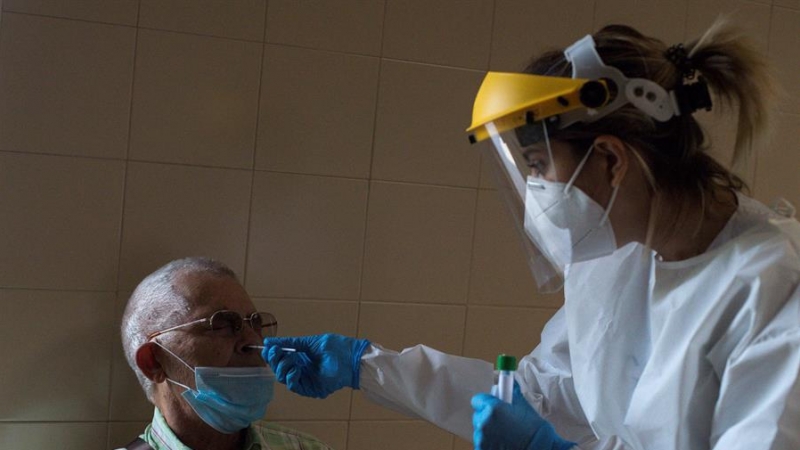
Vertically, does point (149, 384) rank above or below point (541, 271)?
below

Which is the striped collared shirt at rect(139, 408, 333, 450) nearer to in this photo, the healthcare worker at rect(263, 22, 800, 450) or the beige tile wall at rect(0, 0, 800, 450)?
the beige tile wall at rect(0, 0, 800, 450)

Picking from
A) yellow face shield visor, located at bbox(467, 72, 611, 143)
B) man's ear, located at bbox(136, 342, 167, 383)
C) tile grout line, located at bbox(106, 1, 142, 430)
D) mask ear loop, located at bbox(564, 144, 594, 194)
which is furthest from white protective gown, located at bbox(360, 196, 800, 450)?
tile grout line, located at bbox(106, 1, 142, 430)

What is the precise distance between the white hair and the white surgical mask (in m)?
0.83

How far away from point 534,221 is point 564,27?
117 cm

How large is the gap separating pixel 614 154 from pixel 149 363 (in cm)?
112

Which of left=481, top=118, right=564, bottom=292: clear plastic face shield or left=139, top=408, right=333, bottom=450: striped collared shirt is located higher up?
left=481, top=118, right=564, bottom=292: clear plastic face shield

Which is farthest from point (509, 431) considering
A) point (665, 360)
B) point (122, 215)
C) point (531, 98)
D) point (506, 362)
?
point (122, 215)

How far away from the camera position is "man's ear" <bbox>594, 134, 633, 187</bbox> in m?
1.40

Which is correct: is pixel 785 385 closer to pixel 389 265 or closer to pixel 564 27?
pixel 389 265

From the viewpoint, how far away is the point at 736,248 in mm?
1406

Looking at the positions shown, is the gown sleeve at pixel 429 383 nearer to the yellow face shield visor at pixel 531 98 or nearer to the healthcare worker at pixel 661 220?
the healthcare worker at pixel 661 220

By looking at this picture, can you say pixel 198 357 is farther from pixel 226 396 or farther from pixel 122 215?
pixel 122 215

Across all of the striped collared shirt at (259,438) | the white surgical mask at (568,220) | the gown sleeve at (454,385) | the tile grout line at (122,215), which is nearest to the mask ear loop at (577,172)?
the white surgical mask at (568,220)

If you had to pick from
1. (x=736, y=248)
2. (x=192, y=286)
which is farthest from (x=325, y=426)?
(x=736, y=248)
